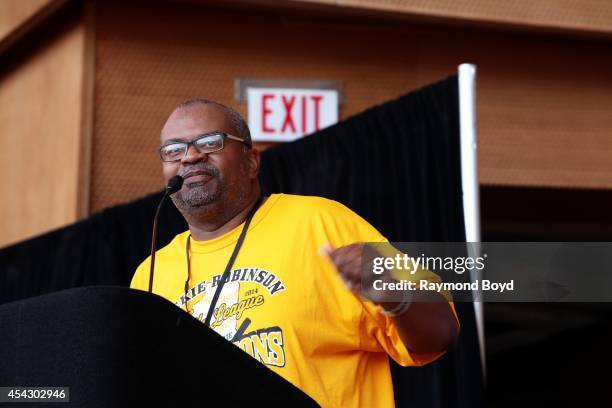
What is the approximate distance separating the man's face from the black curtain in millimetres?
999

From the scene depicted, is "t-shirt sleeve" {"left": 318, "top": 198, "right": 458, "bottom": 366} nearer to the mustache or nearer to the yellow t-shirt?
the yellow t-shirt

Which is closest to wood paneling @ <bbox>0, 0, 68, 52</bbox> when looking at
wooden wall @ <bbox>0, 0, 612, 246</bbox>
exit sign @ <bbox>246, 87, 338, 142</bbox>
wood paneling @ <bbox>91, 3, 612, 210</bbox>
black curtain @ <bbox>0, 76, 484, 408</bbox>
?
wooden wall @ <bbox>0, 0, 612, 246</bbox>


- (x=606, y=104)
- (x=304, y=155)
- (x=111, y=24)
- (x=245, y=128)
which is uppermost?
(x=111, y=24)

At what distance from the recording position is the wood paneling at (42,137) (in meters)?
4.65

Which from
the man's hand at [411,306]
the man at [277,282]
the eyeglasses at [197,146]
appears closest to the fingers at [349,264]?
the man's hand at [411,306]

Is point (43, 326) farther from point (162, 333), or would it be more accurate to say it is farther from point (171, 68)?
point (171, 68)

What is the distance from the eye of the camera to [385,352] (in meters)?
1.93

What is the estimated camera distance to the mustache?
2119 mm

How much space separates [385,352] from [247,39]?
296 centimetres

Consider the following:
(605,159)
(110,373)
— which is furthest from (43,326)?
(605,159)

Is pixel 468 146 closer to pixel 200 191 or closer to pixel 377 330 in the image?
pixel 200 191

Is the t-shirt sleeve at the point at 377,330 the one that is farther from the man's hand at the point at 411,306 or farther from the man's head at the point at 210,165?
the man's head at the point at 210,165

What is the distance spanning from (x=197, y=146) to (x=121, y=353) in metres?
0.89

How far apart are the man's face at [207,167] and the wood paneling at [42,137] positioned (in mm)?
2444
